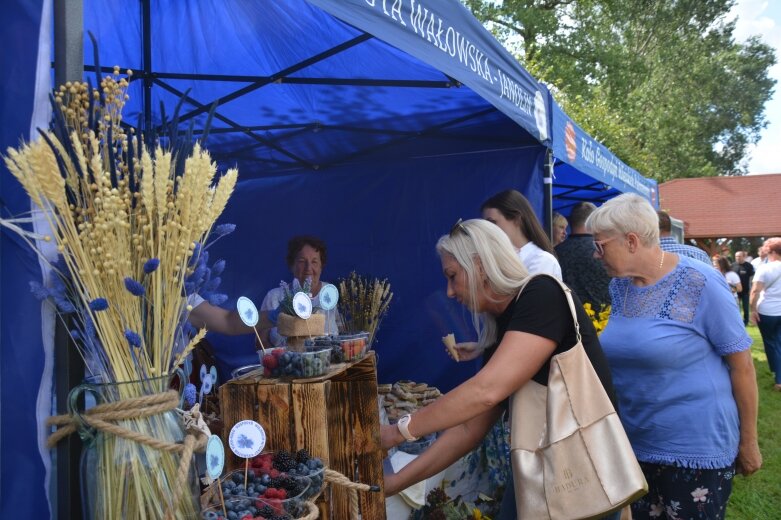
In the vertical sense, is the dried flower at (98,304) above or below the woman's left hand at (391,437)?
above

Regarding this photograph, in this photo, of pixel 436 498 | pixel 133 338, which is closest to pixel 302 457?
pixel 133 338

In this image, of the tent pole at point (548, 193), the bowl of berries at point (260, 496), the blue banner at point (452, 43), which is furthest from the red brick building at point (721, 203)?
the bowl of berries at point (260, 496)

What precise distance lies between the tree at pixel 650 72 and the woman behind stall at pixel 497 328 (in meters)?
15.2

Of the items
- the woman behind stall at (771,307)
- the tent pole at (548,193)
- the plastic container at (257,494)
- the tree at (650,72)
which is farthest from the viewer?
the tree at (650,72)

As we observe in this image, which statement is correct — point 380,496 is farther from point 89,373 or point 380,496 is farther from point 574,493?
point 89,373

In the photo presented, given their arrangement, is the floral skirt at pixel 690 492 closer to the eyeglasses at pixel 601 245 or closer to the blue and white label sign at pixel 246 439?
the eyeglasses at pixel 601 245

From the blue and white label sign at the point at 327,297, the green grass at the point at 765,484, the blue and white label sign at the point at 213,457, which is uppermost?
the blue and white label sign at the point at 327,297

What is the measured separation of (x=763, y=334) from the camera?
295 inches

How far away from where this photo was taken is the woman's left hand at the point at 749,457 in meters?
2.21

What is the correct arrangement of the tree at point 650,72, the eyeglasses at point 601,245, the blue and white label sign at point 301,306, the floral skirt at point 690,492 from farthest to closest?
1. the tree at point 650,72
2. the eyeglasses at point 601,245
3. the floral skirt at point 690,492
4. the blue and white label sign at point 301,306

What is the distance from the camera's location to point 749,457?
87.3 inches

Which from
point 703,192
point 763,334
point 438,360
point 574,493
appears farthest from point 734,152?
point 574,493

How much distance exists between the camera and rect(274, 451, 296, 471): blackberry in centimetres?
139

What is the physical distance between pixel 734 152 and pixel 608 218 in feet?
115
